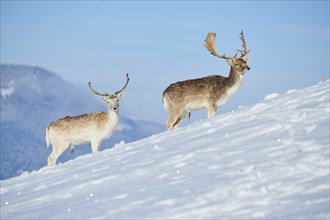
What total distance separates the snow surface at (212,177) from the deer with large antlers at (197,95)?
11.7ft

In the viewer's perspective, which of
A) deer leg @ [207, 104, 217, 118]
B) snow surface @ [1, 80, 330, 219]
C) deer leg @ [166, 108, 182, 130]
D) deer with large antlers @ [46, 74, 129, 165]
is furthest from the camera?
deer with large antlers @ [46, 74, 129, 165]

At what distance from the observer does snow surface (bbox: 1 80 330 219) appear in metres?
7.90

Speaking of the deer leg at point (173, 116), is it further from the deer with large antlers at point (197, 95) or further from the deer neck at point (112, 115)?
the deer neck at point (112, 115)

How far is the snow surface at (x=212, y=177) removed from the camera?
790cm

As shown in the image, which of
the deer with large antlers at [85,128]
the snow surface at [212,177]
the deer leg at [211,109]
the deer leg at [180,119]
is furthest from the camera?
the deer with large antlers at [85,128]

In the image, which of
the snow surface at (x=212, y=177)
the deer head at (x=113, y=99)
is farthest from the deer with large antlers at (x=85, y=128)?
the snow surface at (x=212, y=177)

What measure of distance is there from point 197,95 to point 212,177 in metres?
7.70

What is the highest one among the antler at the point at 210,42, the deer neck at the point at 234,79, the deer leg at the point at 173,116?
the antler at the point at 210,42

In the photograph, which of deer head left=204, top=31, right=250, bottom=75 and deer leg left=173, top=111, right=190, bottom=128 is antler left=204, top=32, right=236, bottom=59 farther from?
deer leg left=173, top=111, right=190, bottom=128

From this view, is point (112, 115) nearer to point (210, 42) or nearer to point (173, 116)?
point (173, 116)

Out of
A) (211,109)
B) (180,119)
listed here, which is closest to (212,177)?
(211,109)

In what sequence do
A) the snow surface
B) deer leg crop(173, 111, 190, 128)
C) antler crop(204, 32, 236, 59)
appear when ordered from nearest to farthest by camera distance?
the snow surface → deer leg crop(173, 111, 190, 128) → antler crop(204, 32, 236, 59)

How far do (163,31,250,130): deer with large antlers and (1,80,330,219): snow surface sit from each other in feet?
11.7

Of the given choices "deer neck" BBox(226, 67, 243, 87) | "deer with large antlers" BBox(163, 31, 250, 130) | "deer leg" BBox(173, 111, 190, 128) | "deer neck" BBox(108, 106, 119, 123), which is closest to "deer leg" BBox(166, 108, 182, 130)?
"deer with large antlers" BBox(163, 31, 250, 130)
